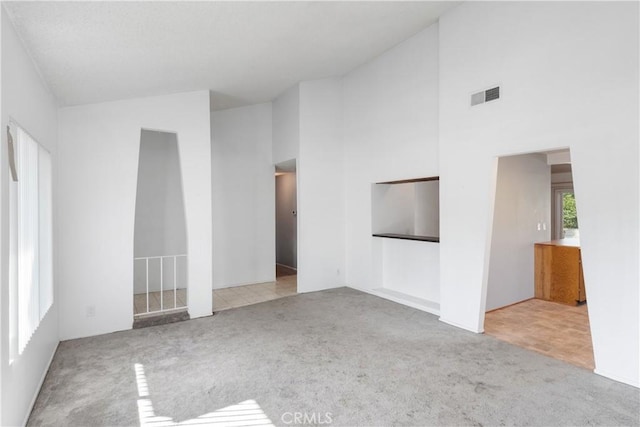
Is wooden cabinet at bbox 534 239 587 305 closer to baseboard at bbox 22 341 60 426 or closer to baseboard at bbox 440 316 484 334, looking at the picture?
baseboard at bbox 440 316 484 334

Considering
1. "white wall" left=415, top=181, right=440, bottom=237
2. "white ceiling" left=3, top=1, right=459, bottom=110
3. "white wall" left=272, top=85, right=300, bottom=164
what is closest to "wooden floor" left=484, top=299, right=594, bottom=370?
"white wall" left=415, top=181, right=440, bottom=237

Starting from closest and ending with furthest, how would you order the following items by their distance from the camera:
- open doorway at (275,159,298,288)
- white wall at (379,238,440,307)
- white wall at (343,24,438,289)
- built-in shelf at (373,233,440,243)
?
1. white wall at (343,24,438,289)
2. built-in shelf at (373,233,440,243)
3. white wall at (379,238,440,307)
4. open doorway at (275,159,298,288)

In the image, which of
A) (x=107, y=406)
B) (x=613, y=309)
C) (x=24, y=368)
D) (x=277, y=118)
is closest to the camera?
(x=24, y=368)

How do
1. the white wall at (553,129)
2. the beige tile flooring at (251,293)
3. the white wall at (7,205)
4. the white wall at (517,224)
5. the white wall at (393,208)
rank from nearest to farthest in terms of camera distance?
the white wall at (7,205)
the white wall at (553,129)
the white wall at (517,224)
the beige tile flooring at (251,293)
the white wall at (393,208)

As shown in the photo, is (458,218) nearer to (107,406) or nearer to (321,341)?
(321,341)

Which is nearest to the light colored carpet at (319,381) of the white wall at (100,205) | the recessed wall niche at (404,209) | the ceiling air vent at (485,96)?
the white wall at (100,205)

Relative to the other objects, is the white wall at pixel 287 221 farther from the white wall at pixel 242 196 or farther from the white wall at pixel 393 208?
the white wall at pixel 393 208

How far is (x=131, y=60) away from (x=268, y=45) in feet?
4.44

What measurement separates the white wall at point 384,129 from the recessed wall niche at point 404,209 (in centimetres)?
15

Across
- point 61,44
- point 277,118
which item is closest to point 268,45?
point 61,44

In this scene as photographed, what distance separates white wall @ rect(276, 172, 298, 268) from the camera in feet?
26.3

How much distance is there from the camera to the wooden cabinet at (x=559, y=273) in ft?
15.5

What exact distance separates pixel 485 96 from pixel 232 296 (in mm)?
4577

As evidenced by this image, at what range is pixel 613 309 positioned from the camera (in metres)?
2.71
